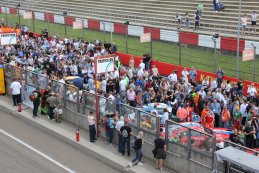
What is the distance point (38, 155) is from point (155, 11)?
29352 mm

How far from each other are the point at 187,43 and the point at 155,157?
1568 centimetres

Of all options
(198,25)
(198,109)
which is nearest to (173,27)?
(198,25)

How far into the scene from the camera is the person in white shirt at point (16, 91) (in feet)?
70.2

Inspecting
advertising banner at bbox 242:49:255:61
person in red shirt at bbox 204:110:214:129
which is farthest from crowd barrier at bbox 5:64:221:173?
advertising banner at bbox 242:49:255:61

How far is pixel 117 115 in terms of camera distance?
16266 mm

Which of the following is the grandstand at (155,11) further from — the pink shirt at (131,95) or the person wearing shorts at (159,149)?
the person wearing shorts at (159,149)

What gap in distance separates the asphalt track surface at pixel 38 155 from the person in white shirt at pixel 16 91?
264 centimetres

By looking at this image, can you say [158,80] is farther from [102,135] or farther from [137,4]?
[137,4]

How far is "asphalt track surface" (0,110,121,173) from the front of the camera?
15.2 metres

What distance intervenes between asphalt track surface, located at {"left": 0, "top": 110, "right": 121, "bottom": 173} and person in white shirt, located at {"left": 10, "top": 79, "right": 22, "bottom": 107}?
104 inches

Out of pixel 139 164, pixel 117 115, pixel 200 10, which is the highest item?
pixel 200 10

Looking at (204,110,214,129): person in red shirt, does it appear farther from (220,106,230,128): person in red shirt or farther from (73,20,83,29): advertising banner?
(73,20,83,29): advertising banner

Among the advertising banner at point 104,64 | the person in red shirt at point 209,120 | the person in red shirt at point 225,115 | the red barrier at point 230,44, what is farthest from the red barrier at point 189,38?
the advertising banner at point 104,64

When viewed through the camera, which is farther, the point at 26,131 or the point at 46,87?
the point at 46,87
